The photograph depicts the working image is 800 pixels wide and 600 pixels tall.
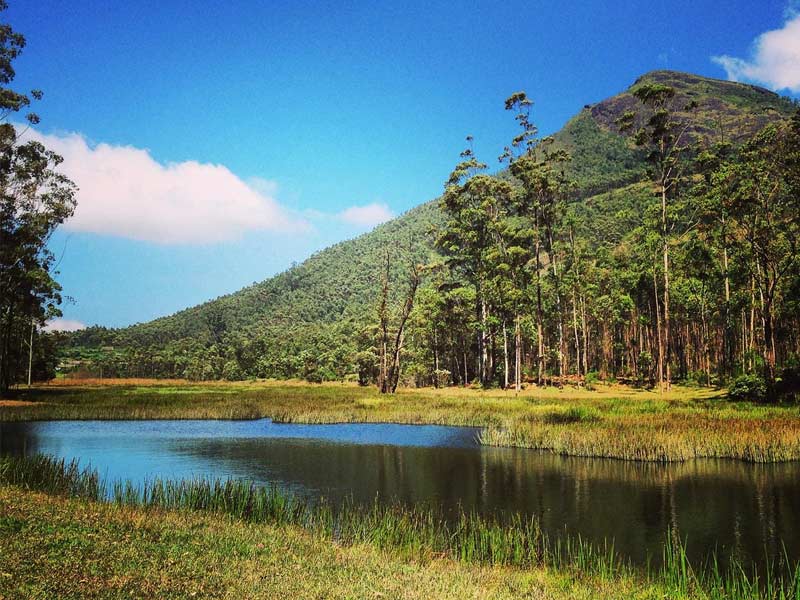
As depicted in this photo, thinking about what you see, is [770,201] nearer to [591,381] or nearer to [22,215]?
[591,381]

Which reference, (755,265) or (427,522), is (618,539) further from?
(755,265)

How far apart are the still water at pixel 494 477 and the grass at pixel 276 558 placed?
177cm

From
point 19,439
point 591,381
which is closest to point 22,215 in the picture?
point 19,439

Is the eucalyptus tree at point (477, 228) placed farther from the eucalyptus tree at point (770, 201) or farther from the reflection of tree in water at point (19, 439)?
the reflection of tree in water at point (19, 439)

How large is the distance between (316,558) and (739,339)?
204 ft

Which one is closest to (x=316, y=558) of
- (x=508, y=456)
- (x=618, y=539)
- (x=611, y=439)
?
(x=618, y=539)

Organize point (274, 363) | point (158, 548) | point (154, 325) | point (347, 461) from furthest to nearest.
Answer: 1. point (154, 325)
2. point (274, 363)
3. point (347, 461)
4. point (158, 548)

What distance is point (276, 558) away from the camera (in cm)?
926

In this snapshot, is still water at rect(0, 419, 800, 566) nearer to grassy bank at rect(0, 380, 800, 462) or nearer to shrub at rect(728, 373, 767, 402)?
grassy bank at rect(0, 380, 800, 462)

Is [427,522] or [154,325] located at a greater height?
[154,325]

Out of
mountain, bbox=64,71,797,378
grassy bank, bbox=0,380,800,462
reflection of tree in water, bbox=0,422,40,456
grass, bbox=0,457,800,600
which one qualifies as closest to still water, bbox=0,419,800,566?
reflection of tree in water, bbox=0,422,40,456

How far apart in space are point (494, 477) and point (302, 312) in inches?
5144

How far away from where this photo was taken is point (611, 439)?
74.3ft

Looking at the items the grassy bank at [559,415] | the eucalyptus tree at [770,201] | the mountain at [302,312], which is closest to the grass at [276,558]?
the grassy bank at [559,415]
